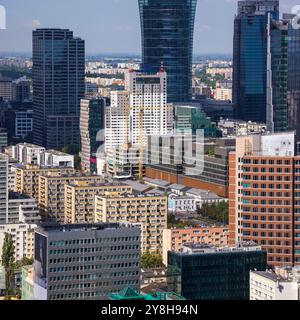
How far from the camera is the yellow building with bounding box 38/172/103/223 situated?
872cm

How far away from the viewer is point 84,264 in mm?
5141

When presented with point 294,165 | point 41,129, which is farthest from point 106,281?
point 41,129

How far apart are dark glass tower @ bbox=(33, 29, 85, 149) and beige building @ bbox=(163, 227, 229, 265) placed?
25.1 ft

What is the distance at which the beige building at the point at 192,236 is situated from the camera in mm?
6844

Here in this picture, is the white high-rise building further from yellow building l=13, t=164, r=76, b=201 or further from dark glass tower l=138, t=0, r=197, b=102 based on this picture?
dark glass tower l=138, t=0, r=197, b=102

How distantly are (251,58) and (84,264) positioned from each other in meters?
11.6

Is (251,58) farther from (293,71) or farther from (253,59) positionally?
(293,71)

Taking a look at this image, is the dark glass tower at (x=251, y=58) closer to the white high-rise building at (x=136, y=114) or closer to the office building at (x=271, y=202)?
the white high-rise building at (x=136, y=114)

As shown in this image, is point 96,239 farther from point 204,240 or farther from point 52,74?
point 52,74

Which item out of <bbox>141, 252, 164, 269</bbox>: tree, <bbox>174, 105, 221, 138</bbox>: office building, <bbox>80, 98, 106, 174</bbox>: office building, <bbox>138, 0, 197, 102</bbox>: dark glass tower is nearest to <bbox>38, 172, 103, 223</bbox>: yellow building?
<bbox>141, 252, 164, 269</bbox>: tree

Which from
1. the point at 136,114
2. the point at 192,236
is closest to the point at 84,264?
the point at 192,236

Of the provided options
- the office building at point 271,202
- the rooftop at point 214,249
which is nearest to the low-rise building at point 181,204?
the office building at point 271,202
